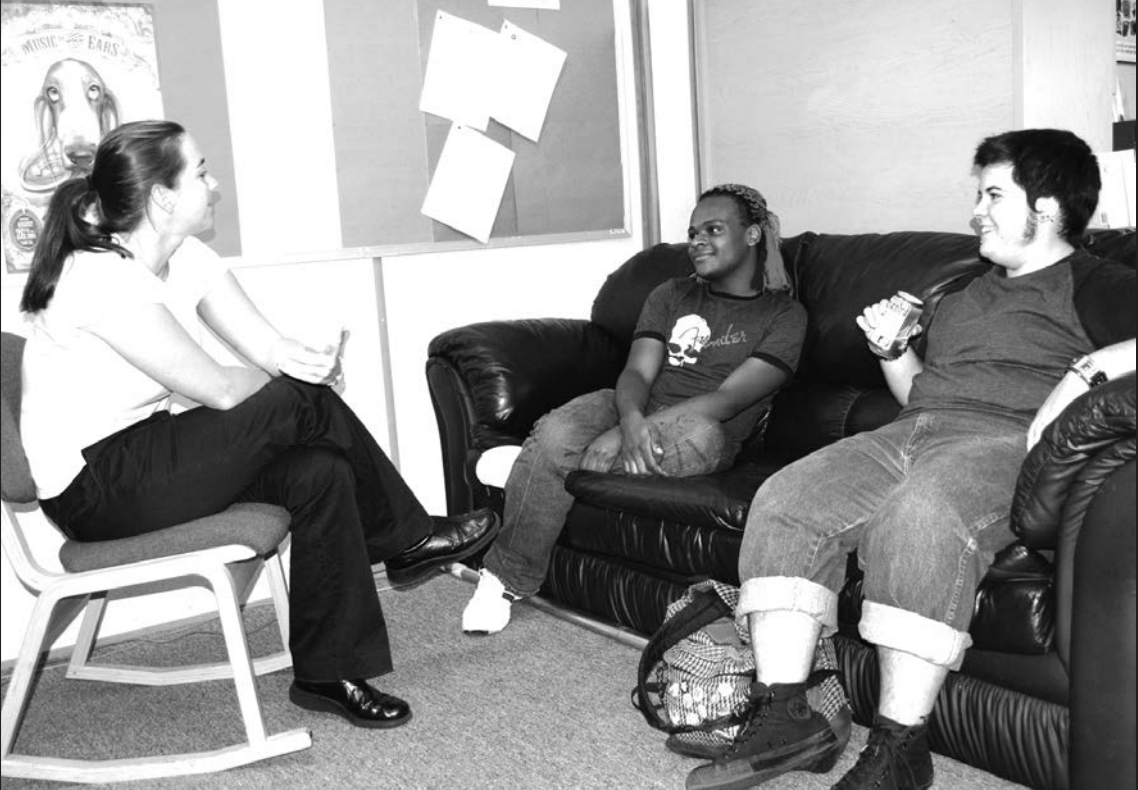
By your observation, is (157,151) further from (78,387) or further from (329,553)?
(329,553)

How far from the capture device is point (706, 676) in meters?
1.98

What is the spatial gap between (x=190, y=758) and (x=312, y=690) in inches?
12.0

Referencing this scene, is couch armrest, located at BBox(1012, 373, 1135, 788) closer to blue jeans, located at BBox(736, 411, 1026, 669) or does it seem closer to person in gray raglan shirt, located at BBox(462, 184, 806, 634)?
blue jeans, located at BBox(736, 411, 1026, 669)

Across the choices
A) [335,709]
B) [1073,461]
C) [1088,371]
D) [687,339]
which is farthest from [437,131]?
[1073,461]

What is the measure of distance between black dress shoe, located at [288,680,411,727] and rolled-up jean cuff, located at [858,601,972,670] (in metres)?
0.94

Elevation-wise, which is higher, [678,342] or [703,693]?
[678,342]

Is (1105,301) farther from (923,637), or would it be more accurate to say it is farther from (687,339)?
(687,339)

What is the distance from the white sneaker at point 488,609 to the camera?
8.78ft

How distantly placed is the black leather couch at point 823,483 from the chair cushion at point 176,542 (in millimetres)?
764

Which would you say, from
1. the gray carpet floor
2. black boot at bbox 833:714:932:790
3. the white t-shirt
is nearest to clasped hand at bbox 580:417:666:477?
the gray carpet floor

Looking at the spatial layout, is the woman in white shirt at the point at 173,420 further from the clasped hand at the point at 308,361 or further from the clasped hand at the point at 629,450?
the clasped hand at the point at 629,450

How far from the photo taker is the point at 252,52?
113 inches

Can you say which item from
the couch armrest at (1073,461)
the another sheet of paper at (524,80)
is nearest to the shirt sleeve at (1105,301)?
the couch armrest at (1073,461)

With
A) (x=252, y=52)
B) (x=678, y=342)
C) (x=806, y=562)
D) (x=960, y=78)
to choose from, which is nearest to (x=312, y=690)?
(x=806, y=562)
